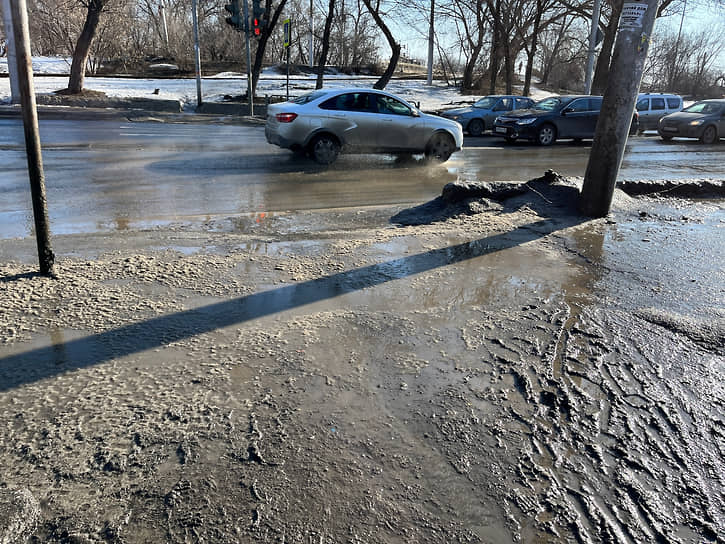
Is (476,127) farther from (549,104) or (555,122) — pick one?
(555,122)

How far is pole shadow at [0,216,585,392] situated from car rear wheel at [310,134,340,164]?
20.3 ft

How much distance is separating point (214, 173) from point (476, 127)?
13.4 meters

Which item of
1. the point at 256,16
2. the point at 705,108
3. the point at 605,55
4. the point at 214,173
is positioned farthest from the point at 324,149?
the point at 605,55

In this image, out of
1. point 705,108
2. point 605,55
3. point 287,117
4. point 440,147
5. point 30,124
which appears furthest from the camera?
point 605,55

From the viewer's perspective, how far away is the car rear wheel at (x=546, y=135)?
18.0 m

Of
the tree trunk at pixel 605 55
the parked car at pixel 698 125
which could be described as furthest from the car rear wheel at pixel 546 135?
the tree trunk at pixel 605 55

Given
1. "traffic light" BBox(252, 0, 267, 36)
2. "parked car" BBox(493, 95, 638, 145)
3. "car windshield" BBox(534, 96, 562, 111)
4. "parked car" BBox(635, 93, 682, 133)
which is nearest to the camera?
"parked car" BBox(493, 95, 638, 145)

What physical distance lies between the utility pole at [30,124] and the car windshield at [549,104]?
17230 millimetres

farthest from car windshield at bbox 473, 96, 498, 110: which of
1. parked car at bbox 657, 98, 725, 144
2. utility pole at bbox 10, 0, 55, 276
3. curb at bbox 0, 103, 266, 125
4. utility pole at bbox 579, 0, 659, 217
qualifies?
utility pole at bbox 10, 0, 55, 276

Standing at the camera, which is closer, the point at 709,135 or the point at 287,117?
the point at 287,117

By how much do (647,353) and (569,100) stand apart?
668 inches

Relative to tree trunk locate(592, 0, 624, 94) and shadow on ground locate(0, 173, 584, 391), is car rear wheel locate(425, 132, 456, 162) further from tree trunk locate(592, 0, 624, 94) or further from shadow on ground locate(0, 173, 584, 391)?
tree trunk locate(592, 0, 624, 94)

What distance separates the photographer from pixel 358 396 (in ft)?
10.4

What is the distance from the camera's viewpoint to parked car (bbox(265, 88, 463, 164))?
37.0 feet
